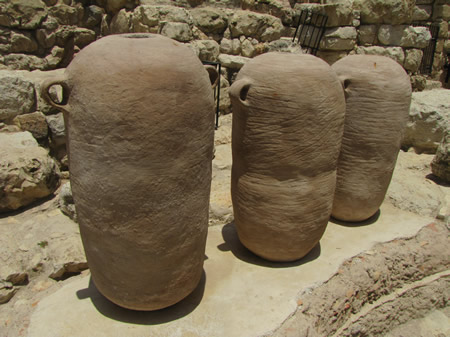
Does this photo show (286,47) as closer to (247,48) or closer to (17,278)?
(247,48)

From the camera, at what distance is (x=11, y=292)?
109 inches

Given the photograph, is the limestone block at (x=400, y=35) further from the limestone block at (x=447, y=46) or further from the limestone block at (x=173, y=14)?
the limestone block at (x=173, y=14)

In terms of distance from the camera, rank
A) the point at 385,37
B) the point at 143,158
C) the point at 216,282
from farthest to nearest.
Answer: the point at 385,37, the point at 216,282, the point at 143,158

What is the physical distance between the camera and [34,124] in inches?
154

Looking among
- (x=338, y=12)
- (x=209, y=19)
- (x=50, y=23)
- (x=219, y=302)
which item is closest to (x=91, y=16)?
(x=50, y=23)

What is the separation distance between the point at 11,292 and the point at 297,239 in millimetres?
2168

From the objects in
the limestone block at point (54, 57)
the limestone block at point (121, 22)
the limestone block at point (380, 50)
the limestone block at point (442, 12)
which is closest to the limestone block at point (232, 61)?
the limestone block at point (121, 22)

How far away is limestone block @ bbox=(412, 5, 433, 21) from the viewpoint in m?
8.61

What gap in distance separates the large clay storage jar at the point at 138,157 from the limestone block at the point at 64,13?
3.82 metres

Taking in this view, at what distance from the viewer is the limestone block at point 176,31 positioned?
510cm

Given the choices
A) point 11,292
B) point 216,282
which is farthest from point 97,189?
point 11,292

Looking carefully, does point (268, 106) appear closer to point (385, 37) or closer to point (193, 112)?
point (193, 112)

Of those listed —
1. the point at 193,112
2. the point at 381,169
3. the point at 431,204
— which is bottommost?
the point at 431,204

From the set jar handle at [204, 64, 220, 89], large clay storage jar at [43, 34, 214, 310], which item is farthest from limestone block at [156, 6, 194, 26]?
large clay storage jar at [43, 34, 214, 310]
